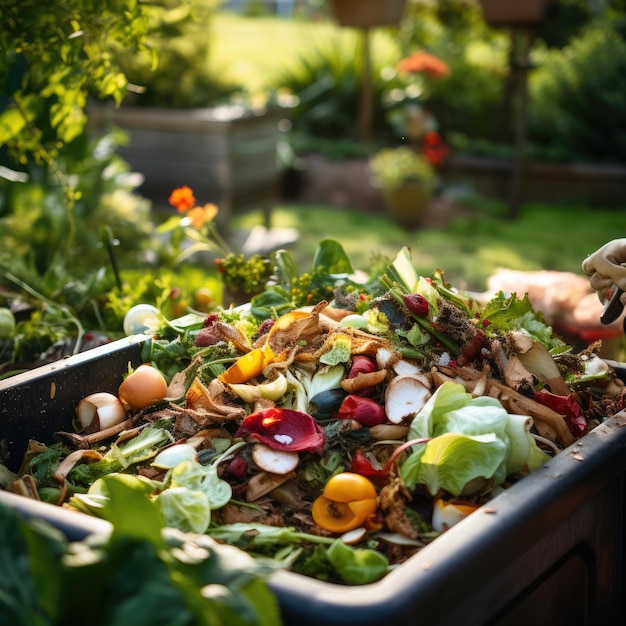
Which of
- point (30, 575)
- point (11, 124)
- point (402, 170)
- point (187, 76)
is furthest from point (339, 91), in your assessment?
point (30, 575)

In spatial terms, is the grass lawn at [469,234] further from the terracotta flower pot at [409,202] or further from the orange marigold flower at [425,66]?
the orange marigold flower at [425,66]

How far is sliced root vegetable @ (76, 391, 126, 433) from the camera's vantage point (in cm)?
176

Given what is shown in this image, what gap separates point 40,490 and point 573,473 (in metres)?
0.91

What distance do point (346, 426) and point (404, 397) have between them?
119mm

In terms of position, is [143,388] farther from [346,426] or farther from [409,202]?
[409,202]

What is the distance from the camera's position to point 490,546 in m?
1.20

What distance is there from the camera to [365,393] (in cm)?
163

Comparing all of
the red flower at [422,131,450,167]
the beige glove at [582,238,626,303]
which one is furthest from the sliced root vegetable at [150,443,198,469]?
the red flower at [422,131,450,167]

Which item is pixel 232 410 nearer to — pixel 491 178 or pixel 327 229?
pixel 327 229

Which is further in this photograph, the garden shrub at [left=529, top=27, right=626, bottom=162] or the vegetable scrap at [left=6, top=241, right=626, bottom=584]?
the garden shrub at [left=529, top=27, right=626, bottom=162]

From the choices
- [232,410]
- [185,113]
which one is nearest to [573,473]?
[232,410]

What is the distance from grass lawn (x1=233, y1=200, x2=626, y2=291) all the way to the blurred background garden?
3cm

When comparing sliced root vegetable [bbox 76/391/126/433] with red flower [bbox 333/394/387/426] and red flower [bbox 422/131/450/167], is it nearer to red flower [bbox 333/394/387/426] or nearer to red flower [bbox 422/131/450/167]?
red flower [bbox 333/394/387/426]

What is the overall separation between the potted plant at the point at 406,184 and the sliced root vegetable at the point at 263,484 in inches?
218
